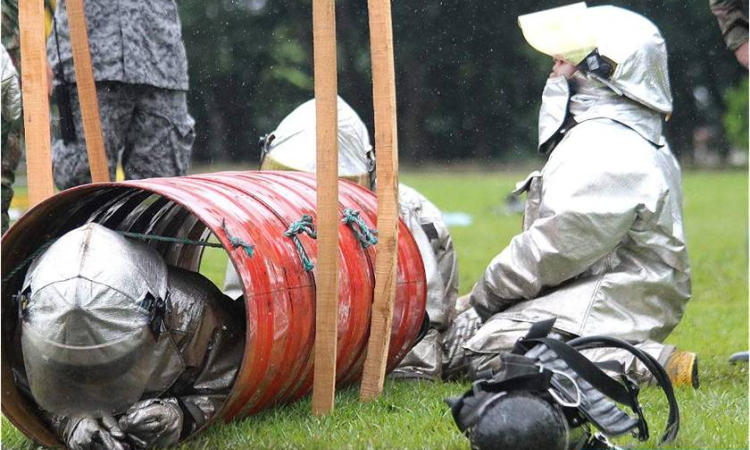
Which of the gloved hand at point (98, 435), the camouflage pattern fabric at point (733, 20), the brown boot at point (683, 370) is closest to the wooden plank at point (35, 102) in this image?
the gloved hand at point (98, 435)

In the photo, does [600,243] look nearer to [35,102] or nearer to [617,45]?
[617,45]

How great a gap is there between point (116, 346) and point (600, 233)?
7.00ft

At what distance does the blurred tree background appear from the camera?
2273cm

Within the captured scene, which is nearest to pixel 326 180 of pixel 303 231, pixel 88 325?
pixel 303 231

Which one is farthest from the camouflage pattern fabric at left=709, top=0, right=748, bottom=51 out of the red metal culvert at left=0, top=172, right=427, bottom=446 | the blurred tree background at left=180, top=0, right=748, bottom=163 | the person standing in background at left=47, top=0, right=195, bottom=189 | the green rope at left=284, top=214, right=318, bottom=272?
the blurred tree background at left=180, top=0, right=748, bottom=163

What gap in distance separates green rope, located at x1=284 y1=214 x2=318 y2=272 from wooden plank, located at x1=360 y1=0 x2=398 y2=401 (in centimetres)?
26

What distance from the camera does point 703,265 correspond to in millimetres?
9469

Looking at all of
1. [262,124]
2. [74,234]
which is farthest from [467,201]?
[74,234]

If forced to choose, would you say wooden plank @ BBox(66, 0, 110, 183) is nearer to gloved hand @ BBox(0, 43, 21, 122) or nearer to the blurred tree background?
gloved hand @ BBox(0, 43, 21, 122)

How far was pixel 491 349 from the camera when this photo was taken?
5039 mm

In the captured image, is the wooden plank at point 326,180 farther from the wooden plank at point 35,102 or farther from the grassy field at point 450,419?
the wooden plank at point 35,102

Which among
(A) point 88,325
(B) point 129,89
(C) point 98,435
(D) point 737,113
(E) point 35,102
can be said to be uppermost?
(E) point 35,102

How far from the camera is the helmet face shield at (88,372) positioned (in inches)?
141

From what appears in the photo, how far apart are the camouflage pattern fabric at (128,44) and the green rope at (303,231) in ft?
6.98
